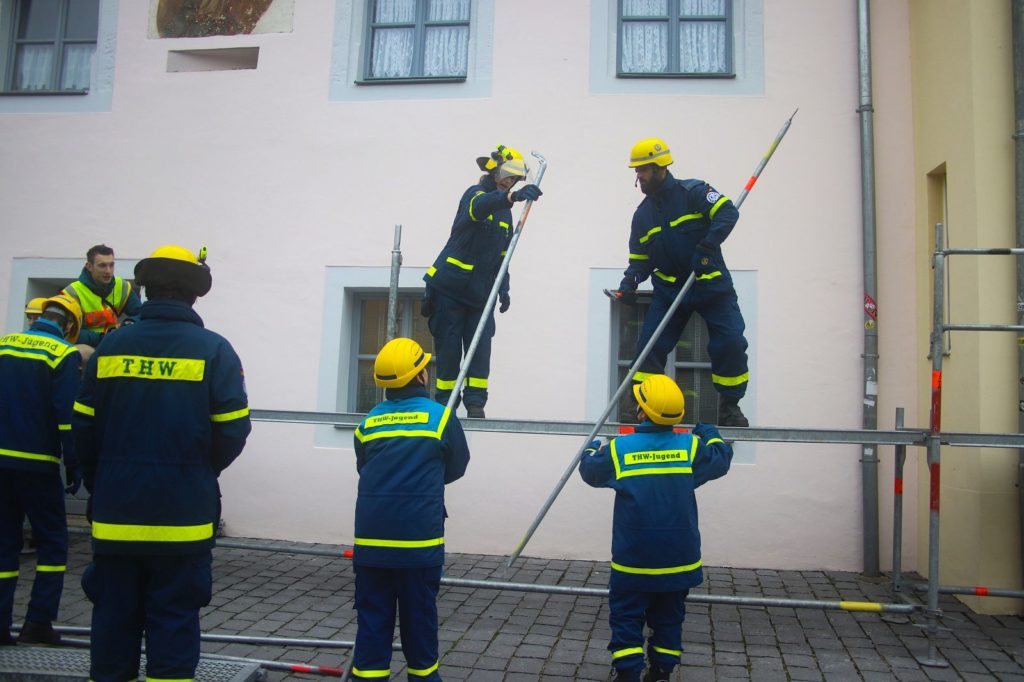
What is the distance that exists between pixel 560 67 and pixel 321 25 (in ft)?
7.74

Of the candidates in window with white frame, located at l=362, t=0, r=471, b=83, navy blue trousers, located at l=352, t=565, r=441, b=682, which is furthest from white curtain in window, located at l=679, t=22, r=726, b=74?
navy blue trousers, located at l=352, t=565, r=441, b=682

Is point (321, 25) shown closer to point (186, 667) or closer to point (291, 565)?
point (291, 565)

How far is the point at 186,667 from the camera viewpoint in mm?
3377

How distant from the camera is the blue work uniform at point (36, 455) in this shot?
4.67 metres

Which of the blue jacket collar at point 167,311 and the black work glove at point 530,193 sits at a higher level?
the black work glove at point 530,193

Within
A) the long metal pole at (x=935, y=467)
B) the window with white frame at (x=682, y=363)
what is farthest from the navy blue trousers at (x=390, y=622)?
the window with white frame at (x=682, y=363)

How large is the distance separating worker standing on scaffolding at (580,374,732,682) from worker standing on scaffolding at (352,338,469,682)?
3.10ft

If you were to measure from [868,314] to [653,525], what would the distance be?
3907 millimetres

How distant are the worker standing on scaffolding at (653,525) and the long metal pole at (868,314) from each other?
3.24 m

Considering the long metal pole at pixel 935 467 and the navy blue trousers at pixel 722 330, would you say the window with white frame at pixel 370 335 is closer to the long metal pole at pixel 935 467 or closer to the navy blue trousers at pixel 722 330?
the navy blue trousers at pixel 722 330

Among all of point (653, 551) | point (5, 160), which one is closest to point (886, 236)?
point (653, 551)

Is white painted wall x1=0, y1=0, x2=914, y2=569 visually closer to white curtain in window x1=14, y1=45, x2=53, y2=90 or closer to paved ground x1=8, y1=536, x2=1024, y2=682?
white curtain in window x1=14, y1=45, x2=53, y2=90

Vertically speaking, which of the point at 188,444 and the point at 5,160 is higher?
the point at 5,160

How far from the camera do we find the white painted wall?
7281 millimetres
